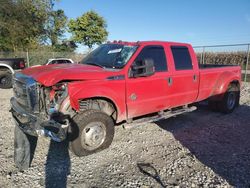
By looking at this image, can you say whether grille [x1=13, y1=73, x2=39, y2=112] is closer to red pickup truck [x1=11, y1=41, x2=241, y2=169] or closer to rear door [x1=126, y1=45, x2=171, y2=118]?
red pickup truck [x1=11, y1=41, x2=241, y2=169]

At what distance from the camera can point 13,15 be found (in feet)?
84.8

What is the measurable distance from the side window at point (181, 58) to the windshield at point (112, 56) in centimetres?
120

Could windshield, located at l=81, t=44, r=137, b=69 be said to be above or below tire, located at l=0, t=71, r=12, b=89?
above

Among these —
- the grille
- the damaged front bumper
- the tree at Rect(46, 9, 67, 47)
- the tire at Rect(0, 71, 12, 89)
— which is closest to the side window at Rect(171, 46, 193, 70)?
the damaged front bumper

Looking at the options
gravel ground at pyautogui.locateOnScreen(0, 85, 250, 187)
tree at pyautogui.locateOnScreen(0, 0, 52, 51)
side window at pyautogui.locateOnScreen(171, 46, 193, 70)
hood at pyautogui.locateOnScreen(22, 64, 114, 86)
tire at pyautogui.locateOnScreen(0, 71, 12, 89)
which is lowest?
gravel ground at pyautogui.locateOnScreen(0, 85, 250, 187)

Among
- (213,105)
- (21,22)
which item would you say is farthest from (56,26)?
(213,105)

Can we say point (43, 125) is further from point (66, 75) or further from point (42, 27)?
point (42, 27)

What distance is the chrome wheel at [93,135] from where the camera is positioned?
156 inches

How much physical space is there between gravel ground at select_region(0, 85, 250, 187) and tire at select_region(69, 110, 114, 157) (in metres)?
0.16

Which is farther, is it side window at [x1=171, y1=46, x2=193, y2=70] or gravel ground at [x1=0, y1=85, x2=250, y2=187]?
side window at [x1=171, y1=46, x2=193, y2=70]

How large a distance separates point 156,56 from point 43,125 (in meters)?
2.76

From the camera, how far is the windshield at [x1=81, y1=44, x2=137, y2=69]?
456cm

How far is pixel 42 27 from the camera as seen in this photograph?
3100 centimetres

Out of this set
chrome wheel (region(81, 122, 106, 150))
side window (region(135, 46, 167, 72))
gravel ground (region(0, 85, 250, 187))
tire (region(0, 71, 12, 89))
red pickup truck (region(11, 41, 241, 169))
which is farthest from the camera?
tire (region(0, 71, 12, 89))
